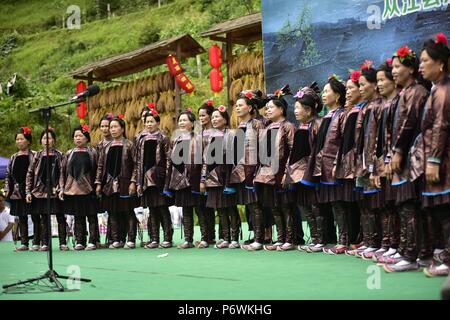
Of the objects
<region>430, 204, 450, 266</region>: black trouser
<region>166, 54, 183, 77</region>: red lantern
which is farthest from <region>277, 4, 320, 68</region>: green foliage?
<region>430, 204, 450, 266</region>: black trouser

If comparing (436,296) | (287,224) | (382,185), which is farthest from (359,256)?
(436,296)

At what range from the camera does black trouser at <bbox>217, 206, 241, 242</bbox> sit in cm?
784

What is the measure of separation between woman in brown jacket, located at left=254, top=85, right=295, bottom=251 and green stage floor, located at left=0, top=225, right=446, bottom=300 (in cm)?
41

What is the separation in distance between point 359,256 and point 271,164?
5.00 feet

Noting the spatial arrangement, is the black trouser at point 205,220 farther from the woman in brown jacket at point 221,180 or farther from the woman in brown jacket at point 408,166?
the woman in brown jacket at point 408,166

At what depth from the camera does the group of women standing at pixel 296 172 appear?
481cm

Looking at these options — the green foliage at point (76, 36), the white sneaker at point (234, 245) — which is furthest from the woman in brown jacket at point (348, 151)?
the green foliage at point (76, 36)

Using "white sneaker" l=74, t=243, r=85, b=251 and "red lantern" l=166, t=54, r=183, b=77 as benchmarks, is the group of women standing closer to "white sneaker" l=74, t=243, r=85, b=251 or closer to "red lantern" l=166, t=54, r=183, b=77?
"white sneaker" l=74, t=243, r=85, b=251

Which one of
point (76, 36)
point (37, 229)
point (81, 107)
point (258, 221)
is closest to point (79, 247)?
point (37, 229)

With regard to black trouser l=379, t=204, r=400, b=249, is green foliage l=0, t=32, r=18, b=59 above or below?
above

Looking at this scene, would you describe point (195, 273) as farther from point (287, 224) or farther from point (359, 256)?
point (287, 224)

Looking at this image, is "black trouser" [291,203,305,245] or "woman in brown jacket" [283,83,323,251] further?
"black trouser" [291,203,305,245]

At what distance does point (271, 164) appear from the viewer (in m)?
7.18

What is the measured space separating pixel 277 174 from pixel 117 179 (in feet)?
7.42
